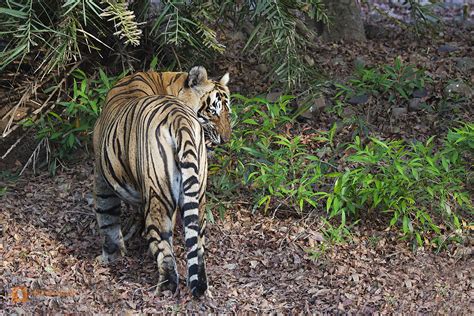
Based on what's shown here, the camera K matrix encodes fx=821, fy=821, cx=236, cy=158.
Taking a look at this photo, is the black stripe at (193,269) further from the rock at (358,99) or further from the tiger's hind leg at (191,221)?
the rock at (358,99)

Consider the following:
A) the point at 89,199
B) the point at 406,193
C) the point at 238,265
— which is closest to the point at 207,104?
the point at 238,265

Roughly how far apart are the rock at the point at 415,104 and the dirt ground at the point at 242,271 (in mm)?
1770

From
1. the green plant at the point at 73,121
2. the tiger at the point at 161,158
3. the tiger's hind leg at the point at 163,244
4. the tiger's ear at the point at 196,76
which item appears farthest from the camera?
the green plant at the point at 73,121

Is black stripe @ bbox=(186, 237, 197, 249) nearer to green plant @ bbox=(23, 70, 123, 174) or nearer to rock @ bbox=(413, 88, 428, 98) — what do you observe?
green plant @ bbox=(23, 70, 123, 174)

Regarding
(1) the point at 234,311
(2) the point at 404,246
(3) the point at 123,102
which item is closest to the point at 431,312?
(2) the point at 404,246

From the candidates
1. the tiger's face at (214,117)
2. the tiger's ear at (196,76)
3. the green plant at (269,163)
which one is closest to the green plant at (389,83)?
the green plant at (269,163)

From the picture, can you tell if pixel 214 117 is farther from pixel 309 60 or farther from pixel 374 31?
pixel 374 31

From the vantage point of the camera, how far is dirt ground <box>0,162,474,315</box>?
5141mm

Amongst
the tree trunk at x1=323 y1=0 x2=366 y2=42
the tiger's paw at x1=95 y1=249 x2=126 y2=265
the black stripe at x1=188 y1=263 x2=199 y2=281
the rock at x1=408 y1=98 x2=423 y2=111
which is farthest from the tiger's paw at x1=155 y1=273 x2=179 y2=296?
the tree trunk at x1=323 y1=0 x2=366 y2=42

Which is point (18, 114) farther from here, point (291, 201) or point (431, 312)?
point (431, 312)

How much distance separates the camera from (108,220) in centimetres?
575

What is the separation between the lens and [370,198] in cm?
600

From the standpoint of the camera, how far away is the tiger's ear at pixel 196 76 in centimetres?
564

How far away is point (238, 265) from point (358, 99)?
7.61 feet
